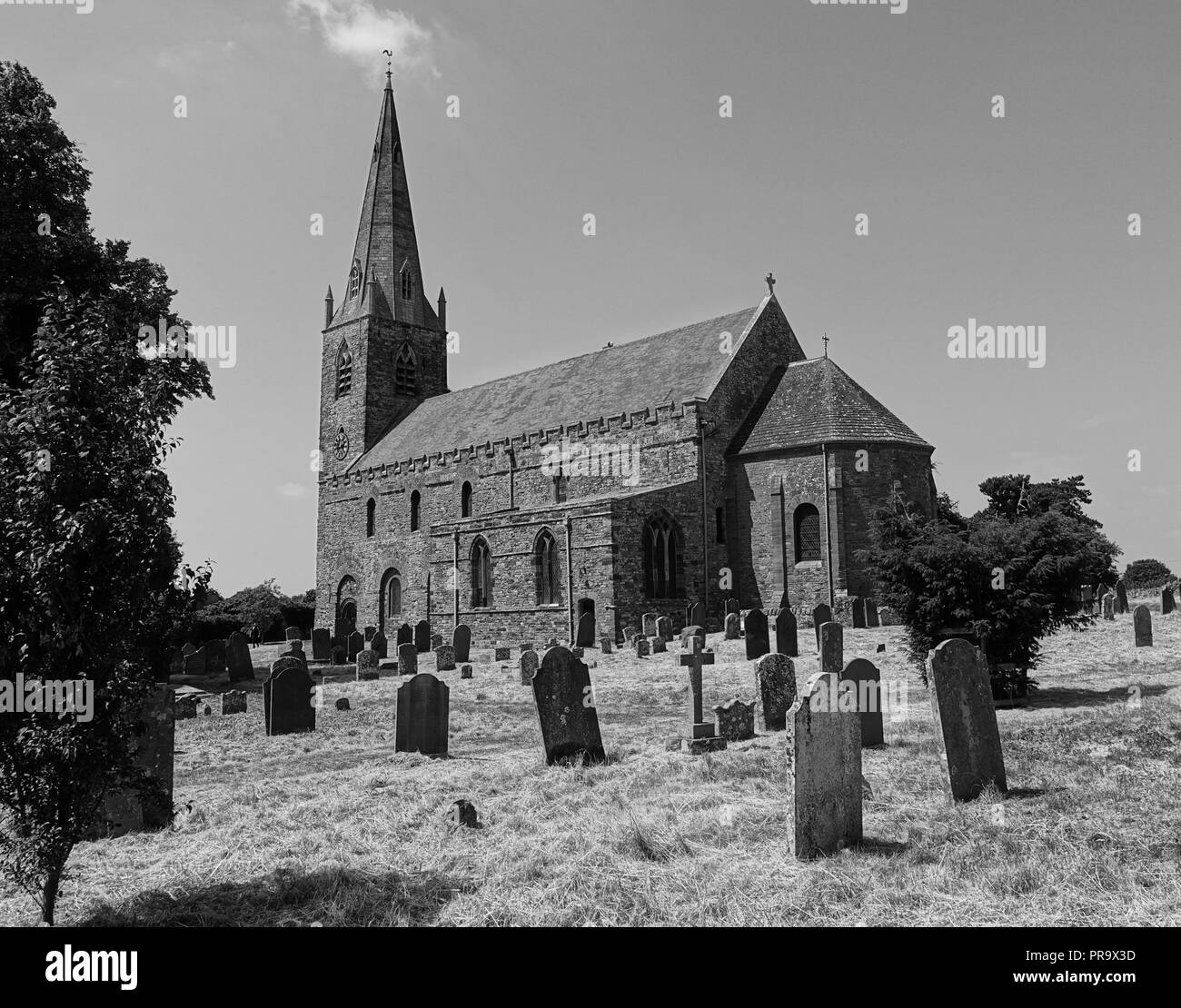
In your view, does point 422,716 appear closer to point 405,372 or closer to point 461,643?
point 461,643

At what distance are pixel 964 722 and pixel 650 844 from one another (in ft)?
9.32

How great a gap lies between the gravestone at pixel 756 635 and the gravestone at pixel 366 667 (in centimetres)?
774

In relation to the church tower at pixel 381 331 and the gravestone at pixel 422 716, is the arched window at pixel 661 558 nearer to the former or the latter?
the gravestone at pixel 422 716

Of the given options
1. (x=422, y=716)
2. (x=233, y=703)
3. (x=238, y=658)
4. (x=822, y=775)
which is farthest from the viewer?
(x=238, y=658)

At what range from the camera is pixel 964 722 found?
7359 mm

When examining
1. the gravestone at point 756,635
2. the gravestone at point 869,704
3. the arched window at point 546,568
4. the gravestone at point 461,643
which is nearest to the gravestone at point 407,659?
the gravestone at point 461,643

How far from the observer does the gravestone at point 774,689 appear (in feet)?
36.1

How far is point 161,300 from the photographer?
19.2m

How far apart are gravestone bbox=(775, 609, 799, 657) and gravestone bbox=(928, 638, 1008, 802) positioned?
10589 millimetres

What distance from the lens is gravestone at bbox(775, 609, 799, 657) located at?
18.1 metres

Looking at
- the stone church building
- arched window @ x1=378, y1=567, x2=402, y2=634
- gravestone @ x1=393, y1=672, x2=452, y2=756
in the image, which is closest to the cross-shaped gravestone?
gravestone @ x1=393, y1=672, x2=452, y2=756

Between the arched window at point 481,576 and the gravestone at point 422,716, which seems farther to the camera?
the arched window at point 481,576

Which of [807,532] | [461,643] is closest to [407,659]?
[461,643]
